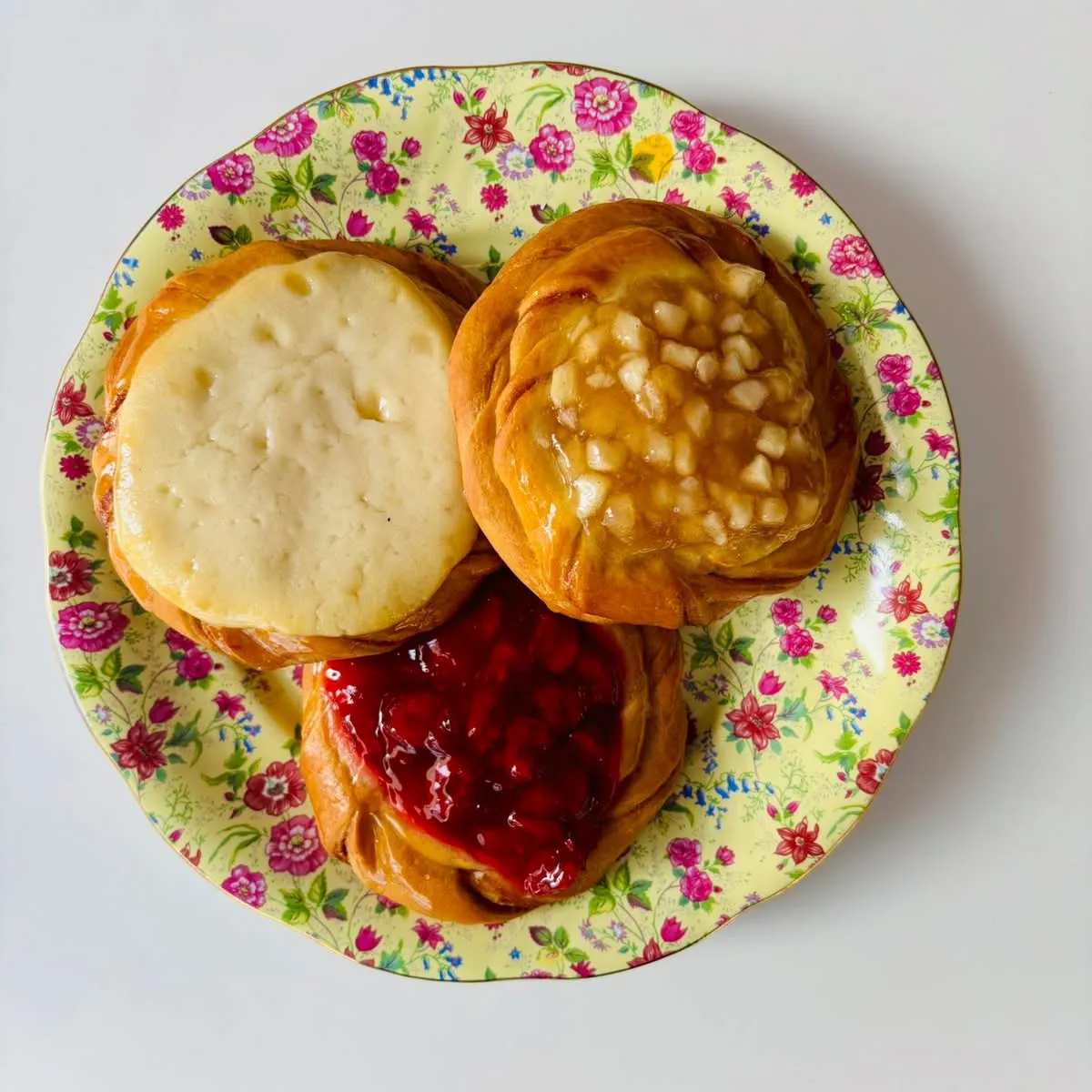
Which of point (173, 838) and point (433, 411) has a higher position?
point (433, 411)

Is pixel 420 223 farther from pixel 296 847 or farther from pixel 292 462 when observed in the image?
pixel 296 847

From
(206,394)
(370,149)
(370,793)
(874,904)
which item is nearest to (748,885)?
(874,904)

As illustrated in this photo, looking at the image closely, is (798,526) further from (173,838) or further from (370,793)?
(173,838)

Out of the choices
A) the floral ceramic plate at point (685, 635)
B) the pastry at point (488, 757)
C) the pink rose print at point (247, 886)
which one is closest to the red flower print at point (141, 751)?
the floral ceramic plate at point (685, 635)

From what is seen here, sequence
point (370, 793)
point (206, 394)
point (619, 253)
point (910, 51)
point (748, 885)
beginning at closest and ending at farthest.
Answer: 1. point (619, 253)
2. point (206, 394)
3. point (370, 793)
4. point (748, 885)
5. point (910, 51)

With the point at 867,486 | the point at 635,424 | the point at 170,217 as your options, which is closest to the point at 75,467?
the point at 170,217
